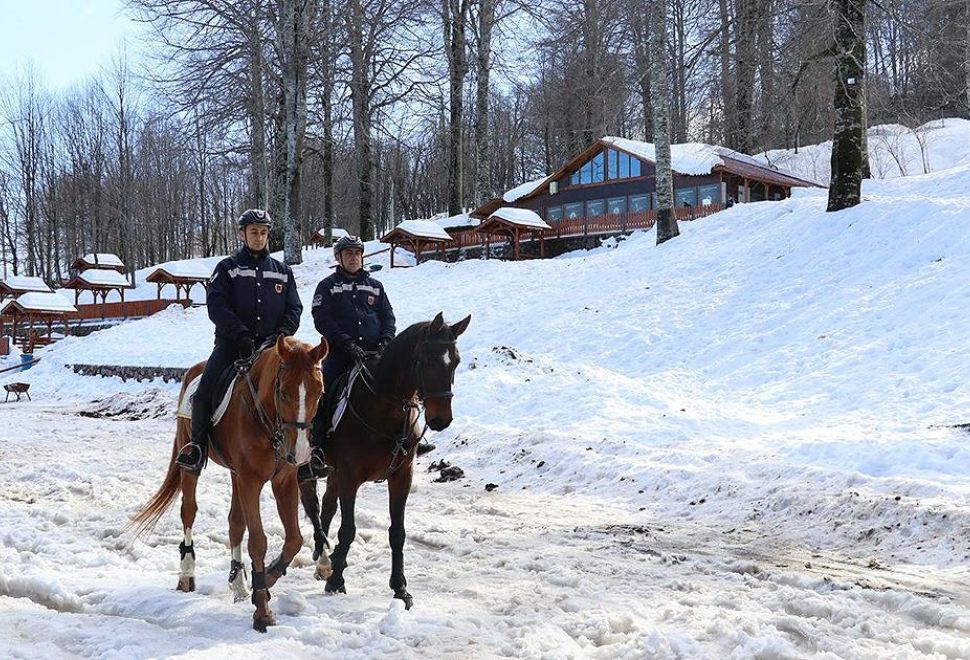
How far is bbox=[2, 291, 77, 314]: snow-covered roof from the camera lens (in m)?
39.3

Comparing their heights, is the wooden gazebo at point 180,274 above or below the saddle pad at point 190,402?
above

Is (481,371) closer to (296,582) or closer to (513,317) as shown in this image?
(513,317)

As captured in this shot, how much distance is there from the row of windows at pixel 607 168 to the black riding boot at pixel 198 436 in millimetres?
36160

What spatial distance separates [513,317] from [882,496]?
12446 mm

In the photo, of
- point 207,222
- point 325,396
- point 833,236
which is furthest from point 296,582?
point 207,222

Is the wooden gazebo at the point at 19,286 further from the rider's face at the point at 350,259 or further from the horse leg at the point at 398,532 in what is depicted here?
the horse leg at the point at 398,532

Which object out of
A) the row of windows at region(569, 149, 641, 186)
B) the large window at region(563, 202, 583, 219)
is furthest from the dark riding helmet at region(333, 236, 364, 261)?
the large window at region(563, 202, 583, 219)

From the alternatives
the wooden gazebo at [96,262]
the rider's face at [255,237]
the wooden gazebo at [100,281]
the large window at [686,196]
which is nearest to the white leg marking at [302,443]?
the rider's face at [255,237]

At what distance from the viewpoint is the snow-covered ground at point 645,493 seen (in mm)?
4809

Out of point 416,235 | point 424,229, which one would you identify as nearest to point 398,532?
point 416,235

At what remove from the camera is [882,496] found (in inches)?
290

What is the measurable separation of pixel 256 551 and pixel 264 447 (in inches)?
26.2

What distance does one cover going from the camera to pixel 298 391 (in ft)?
15.9

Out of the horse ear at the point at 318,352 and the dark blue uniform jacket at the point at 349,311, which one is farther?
the dark blue uniform jacket at the point at 349,311
